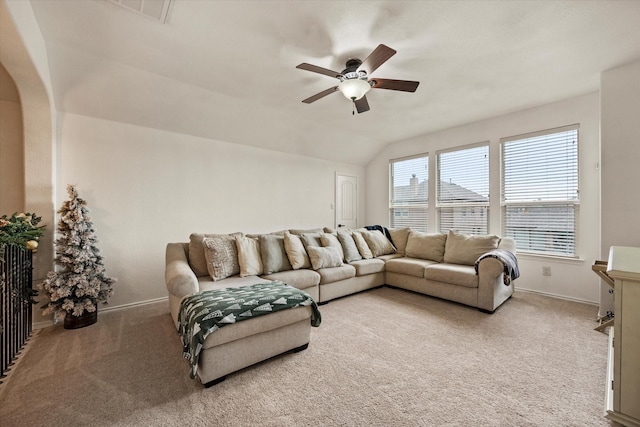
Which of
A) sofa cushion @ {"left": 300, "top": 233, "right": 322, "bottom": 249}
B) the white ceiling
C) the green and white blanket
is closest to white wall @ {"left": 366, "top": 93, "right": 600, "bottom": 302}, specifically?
the white ceiling

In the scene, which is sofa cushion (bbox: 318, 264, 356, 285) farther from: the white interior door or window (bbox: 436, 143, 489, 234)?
window (bbox: 436, 143, 489, 234)

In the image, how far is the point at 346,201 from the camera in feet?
20.0

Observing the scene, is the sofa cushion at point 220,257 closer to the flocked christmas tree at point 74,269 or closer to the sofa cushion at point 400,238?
the flocked christmas tree at point 74,269

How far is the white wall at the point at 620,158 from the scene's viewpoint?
2777 mm

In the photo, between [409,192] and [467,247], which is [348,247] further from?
[409,192]

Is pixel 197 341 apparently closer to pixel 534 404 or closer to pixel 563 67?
pixel 534 404

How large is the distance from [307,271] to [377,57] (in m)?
2.50

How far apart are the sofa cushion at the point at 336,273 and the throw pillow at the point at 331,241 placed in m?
0.27

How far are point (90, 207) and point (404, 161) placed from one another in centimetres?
541

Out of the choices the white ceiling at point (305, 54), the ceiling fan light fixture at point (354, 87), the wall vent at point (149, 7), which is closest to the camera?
the wall vent at point (149, 7)

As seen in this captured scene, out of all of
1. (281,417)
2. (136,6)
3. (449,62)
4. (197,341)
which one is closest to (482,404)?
(281,417)

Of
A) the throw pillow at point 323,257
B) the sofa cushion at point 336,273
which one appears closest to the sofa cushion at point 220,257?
the throw pillow at point 323,257

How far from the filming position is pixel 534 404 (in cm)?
166

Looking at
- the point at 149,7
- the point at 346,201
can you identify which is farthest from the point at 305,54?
the point at 346,201
